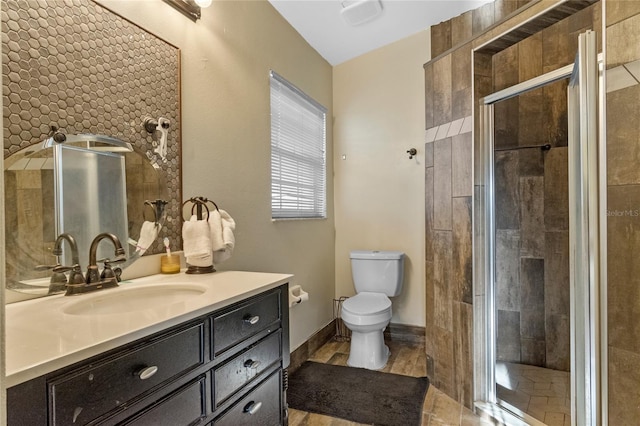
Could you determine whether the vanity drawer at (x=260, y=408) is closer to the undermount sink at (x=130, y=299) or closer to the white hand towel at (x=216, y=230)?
the undermount sink at (x=130, y=299)

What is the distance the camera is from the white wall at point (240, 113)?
1.66 m

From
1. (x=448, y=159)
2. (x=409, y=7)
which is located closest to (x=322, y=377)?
(x=448, y=159)

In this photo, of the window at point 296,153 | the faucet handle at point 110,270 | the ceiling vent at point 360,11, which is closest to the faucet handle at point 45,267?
the faucet handle at point 110,270

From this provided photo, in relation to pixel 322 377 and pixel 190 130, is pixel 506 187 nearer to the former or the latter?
pixel 322 377

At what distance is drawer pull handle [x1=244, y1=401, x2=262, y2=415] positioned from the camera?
3.95 feet

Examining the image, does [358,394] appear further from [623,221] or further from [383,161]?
[383,161]

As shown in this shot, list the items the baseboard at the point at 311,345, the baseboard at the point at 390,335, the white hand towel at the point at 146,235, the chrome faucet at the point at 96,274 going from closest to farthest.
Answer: the chrome faucet at the point at 96,274
the white hand towel at the point at 146,235
the baseboard at the point at 311,345
the baseboard at the point at 390,335

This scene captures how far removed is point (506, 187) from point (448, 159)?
0.58 metres

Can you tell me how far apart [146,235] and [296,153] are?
4.97ft

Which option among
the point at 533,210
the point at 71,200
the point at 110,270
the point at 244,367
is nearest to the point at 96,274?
the point at 110,270

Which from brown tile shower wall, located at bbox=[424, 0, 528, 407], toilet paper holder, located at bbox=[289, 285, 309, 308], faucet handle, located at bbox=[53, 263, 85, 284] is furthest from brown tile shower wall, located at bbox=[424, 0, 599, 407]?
faucet handle, located at bbox=[53, 263, 85, 284]

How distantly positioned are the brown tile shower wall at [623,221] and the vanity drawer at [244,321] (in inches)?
49.3

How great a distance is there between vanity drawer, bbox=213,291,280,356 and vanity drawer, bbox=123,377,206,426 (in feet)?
0.38

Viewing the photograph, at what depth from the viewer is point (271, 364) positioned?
1.35m
